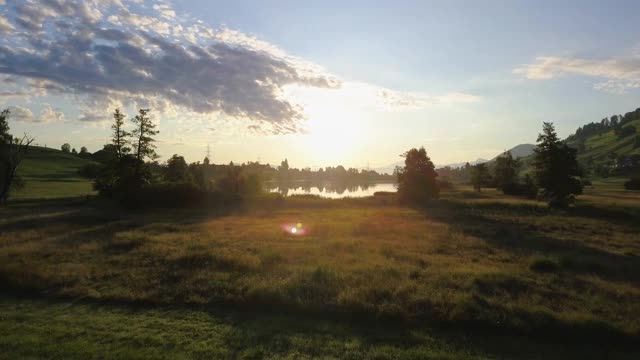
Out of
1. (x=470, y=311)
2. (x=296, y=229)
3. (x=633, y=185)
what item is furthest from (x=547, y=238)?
(x=633, y=185)

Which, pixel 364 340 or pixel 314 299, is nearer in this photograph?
pixel 364 340

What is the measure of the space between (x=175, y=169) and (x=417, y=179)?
165 feet

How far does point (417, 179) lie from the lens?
73.8 metres

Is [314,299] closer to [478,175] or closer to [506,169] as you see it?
[506,169]

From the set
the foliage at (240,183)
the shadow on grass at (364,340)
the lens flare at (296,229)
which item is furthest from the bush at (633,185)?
the shadow on grass at (364,340)

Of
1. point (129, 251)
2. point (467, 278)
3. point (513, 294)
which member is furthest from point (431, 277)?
point (129, 251)

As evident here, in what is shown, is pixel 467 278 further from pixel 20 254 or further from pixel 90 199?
pixel 90 199

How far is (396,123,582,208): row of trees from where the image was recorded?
5103 centimetres

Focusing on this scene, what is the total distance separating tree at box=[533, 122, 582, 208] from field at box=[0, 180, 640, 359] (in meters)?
24.4

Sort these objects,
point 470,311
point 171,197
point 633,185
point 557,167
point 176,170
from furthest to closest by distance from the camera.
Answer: point 633,185 → point 176,170 → point 171,197 → point 557,167 → point 470,311

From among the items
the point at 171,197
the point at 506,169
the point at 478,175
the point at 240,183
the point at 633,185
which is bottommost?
the point at 171,197

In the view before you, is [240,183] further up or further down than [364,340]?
further up

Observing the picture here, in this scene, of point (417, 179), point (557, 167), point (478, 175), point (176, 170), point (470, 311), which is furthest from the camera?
point (478, 175)

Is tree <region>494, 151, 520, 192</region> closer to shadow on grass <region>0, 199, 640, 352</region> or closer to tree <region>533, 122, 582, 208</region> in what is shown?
tree <region>533, 122, 582, 208</region>
